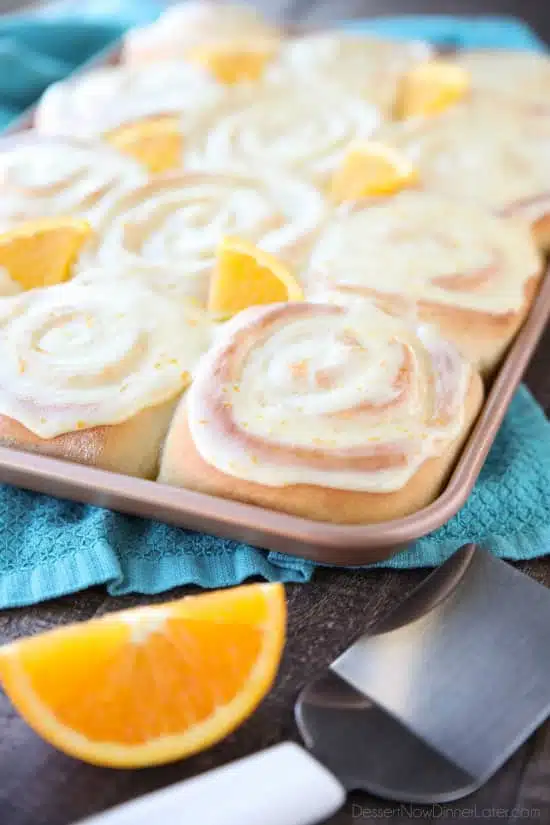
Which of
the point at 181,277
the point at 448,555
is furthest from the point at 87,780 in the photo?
the point at 181,277

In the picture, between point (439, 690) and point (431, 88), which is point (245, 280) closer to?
point (439, 690)

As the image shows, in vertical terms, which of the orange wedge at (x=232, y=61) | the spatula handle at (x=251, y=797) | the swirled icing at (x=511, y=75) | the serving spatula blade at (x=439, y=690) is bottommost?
the serving spatula blade at (x=439, y=690)

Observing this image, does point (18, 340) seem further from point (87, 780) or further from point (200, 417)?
point (87, 780)

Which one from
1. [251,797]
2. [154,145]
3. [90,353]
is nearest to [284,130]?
[154,145]

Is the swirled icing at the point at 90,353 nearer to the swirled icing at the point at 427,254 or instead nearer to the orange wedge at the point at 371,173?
the swirled icing at the point at 427,254

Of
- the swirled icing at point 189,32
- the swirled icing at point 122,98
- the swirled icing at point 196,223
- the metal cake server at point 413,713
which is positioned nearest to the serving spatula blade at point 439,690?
the metal cake server at point 413,713
